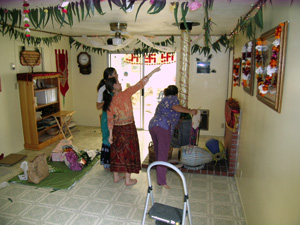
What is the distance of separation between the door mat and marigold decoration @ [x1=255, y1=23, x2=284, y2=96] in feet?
12.2

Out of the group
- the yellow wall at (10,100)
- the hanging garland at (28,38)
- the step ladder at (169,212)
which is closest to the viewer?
the step ladder at (169,212)

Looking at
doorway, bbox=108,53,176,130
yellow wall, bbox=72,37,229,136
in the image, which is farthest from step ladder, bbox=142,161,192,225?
doorway, bbox=108,53,176,130

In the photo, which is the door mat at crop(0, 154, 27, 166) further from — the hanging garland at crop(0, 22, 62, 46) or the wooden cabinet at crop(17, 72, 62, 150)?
the hanging garland at crop(0, 22, 62, 46)

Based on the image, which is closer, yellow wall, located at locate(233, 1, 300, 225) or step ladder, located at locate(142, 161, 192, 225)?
yellow wall, located at locate(233, 1, 300, 225)

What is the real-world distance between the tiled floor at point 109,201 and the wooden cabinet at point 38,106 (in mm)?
1008

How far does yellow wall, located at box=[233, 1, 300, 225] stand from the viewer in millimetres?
1328

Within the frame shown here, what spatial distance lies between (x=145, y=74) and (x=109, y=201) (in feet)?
11.2

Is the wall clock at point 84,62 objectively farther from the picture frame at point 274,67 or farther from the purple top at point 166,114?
the picture frame at point 274,67

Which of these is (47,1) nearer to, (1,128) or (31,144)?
(1,128)

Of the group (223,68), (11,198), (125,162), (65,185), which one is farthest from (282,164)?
(223,68)

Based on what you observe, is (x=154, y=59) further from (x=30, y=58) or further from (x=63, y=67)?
(x=30, y=58)

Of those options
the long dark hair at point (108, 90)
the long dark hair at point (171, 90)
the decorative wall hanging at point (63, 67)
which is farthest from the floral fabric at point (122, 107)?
the decorative wall hanging at point (63, 67)

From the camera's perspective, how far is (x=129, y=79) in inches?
232

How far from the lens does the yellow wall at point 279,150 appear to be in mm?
1328
